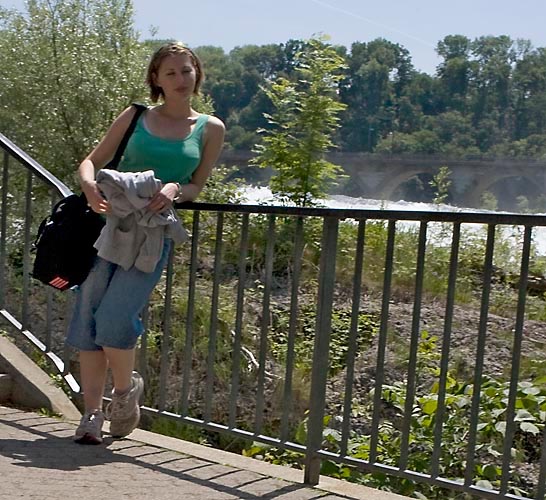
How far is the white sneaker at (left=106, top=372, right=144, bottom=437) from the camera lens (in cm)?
432

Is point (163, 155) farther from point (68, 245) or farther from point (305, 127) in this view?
point (305, 127)

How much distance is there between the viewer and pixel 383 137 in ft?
83.8

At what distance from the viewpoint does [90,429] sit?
4.36 m

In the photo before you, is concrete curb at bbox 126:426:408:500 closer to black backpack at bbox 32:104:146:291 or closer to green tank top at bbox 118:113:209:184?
black backpack at bbox 32:104:146:291

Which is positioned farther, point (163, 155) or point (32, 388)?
point (32, 388)

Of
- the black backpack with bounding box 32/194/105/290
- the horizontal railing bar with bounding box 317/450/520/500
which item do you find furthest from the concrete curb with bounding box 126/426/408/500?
the black backpack with bounding box 32/194/105/290

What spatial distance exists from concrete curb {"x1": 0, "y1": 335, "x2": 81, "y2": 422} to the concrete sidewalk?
40cm

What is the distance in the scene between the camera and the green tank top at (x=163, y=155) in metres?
4.20

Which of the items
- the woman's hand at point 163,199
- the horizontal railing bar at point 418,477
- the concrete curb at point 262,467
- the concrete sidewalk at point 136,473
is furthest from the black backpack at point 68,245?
the horizontal railing bar at point 418,477

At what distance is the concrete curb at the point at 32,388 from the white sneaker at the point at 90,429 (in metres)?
0.51

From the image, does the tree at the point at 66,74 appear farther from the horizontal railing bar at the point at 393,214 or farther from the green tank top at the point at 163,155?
the horizontal railing bar at the point at 393,214

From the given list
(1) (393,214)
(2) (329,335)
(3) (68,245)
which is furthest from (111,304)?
(1) (393,214)

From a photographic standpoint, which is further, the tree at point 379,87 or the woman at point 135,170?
the tree at point 379,87

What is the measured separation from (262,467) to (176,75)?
1.71 meters
